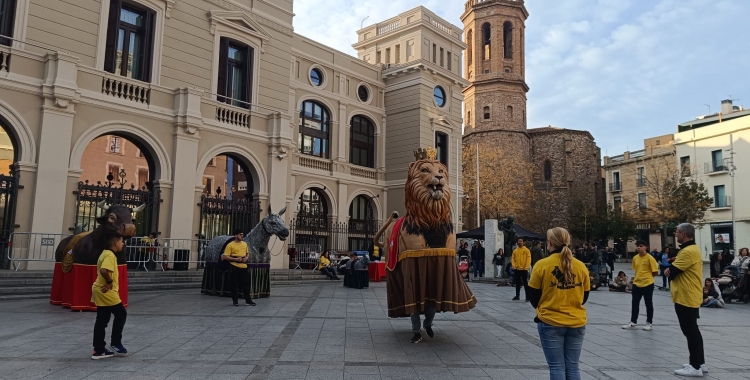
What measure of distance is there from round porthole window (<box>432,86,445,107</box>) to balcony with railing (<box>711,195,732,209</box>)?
910 inches

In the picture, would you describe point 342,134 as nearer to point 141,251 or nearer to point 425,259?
point 141,251

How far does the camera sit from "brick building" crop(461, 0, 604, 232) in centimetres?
5294

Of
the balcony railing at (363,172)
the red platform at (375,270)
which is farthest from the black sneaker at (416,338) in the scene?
the balcony railing at (363,172)

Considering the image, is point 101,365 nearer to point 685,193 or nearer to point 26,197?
point 26,197

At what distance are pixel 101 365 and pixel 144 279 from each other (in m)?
9.16

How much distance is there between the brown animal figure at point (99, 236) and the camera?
27.0ft

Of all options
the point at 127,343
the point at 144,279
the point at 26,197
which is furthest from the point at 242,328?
the point at 26,197

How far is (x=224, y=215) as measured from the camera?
1858 centimetres

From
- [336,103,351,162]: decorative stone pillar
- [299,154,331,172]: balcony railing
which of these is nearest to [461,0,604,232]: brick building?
[336,103,351,162]: decorative stone pillar

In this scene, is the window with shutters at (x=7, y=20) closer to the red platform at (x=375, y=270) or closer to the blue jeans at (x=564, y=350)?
the red platform at (x=375, y=270)

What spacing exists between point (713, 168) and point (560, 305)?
140ft

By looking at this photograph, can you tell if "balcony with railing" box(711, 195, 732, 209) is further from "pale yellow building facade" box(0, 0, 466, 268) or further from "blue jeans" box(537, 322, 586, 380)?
"blue jeans" box(537, 322, 586, 380)

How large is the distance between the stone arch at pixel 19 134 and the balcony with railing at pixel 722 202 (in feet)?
139

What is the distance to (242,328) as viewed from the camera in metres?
8.16
